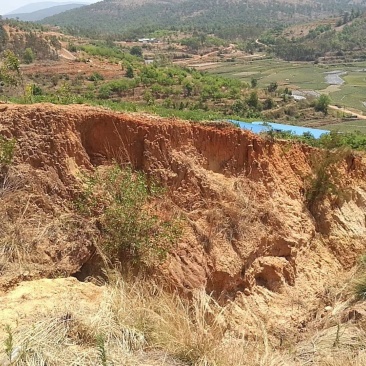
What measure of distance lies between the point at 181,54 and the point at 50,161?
9656cm

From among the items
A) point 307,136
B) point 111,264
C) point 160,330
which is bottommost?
point 307,136

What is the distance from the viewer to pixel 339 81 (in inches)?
2921

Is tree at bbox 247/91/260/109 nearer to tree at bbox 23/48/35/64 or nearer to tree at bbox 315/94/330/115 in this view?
tree at bbox 315/94/330/115

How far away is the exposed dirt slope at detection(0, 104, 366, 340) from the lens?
909 cm

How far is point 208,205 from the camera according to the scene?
1130cm

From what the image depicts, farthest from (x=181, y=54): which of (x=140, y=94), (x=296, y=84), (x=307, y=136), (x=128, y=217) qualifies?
(x=128, y=217)

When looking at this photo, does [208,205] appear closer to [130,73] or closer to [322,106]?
[130,73]

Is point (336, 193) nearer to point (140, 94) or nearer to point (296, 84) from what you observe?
point (140, 94)

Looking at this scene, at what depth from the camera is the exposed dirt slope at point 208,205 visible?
29.8 ft

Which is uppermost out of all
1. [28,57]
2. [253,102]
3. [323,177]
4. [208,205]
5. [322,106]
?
[208,205]

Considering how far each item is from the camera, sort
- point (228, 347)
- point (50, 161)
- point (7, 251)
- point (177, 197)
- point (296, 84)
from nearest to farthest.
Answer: point (228, 347) < point (7, 251) < point (50, 161) < point (177, 197) < point (296, 84)

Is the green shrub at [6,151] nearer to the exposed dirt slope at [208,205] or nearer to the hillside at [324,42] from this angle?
the exposed dirt slope at [208,205]

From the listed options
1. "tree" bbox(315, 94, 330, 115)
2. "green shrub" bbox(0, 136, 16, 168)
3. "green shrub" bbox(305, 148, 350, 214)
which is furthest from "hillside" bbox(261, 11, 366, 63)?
"green shrub" bbox(0, 136, 16, 168)

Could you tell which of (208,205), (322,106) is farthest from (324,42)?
(208,205)
